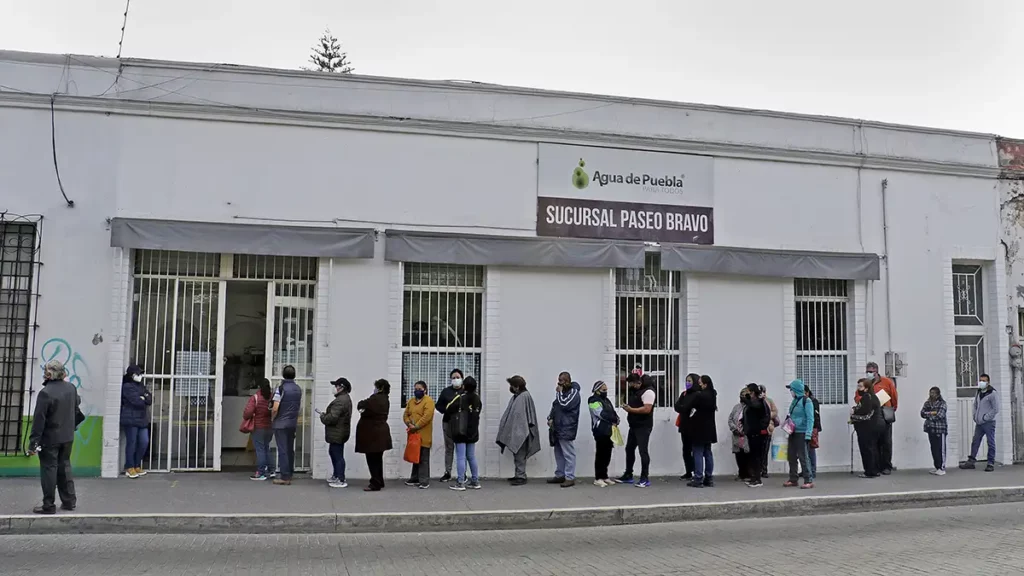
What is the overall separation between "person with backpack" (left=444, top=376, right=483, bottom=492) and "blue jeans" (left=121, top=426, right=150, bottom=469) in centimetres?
417

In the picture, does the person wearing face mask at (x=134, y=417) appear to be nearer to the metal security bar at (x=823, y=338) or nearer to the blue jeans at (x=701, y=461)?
the blue jeans at (x=701, y=461)

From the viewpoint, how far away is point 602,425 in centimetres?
1212

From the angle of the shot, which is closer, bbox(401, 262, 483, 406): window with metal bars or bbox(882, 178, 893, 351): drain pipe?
bbox(401, 262, 483, 406): window with metal bars

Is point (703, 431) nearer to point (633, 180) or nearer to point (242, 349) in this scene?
point (633, 180)

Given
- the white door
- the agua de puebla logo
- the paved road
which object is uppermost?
the agua de puebla logo

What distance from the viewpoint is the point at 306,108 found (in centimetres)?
1238

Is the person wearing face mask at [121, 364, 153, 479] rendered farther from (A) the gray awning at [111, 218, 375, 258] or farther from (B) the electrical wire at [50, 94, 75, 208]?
(B) the electrical wire at [50, 94, 75, 208]

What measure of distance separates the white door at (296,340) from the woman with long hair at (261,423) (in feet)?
2.48

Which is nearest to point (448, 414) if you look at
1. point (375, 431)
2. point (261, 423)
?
point (375, 431)

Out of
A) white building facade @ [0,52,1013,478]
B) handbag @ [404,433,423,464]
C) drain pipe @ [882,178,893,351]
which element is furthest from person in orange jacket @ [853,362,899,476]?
handbag @ [404,433,423,464]

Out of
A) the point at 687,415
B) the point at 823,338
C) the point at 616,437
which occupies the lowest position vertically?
the point at 616,437

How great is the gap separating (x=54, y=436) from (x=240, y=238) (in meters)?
3.69

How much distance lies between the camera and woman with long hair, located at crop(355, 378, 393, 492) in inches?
438

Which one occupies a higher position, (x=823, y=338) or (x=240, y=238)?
(x=240, y=238)
